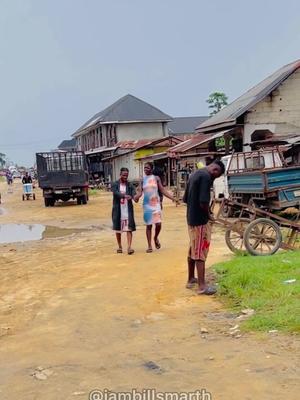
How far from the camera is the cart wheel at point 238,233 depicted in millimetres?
9164

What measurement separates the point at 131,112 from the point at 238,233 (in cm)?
4316

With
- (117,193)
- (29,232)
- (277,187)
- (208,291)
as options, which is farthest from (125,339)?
(29,232)

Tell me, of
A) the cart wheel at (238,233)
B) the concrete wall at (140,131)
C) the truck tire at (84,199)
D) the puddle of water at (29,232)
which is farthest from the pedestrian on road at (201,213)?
the concrete wall at (140,131)

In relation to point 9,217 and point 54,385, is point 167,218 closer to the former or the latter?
point 9,217

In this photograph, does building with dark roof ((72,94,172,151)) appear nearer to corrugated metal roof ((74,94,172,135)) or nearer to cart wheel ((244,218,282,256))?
corrugated metal roof ((74,94,172,135))

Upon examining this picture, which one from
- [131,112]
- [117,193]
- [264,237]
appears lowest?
[264,237]

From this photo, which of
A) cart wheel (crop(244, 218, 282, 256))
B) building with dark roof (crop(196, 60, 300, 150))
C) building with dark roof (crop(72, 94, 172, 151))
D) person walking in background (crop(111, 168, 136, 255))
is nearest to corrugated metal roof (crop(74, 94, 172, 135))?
building with dark roof (crop(72, 94, 172, 151))

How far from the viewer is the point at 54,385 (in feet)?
13.7

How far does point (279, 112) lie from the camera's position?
24.0 meters

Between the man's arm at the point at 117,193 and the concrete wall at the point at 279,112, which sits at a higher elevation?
the concrete wall at the point at 279,112

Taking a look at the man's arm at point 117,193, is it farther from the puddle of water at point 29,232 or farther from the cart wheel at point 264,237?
the puddle of water at point 29,232

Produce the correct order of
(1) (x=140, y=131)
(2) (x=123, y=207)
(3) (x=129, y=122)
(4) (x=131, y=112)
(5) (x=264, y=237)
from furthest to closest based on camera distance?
1. (4) (x=131, y=112)
2. (1) (x=140, y=131)
3. (3) (x=129, y=122)
4. (2) (x=123, y=207)
5. (5) (x=264, y=237)

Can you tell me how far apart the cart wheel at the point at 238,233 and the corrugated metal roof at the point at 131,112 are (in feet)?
133

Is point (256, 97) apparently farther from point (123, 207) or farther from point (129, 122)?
point (129, 122)
